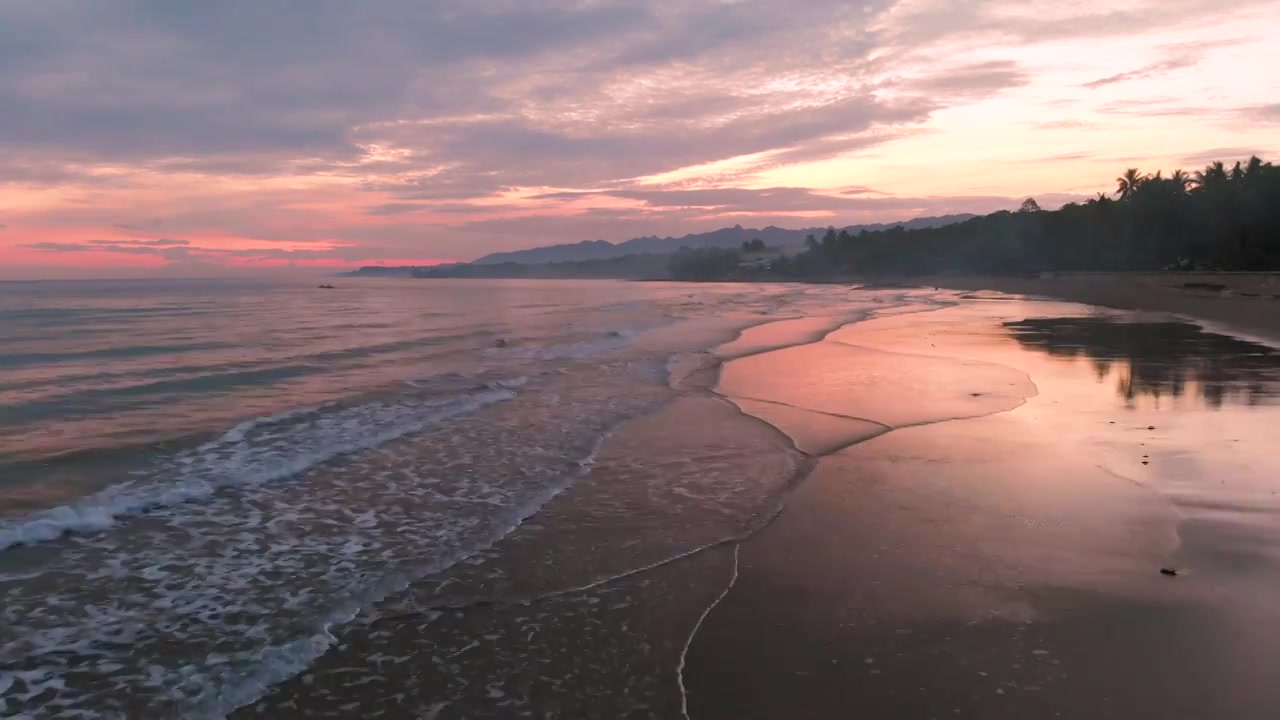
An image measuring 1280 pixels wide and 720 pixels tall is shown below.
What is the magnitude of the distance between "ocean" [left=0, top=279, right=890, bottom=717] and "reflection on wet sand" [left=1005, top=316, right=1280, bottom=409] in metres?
8.73

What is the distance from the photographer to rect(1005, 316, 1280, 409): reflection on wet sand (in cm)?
1318

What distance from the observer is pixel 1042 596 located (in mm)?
5328

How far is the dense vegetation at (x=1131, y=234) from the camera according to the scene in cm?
5550

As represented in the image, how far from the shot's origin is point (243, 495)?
8.43 metres

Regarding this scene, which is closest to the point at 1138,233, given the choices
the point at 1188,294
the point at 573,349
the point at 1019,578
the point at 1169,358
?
the point at 1188,294

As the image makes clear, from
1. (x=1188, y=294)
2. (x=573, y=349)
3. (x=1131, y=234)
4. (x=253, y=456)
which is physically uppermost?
(x=1131, y=234)

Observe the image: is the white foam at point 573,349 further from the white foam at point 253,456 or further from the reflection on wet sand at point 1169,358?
the reflection on wet sand at point 1169,358

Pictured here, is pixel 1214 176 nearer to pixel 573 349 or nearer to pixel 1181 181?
pixel 1181 181

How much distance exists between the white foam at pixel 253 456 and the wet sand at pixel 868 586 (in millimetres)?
3757

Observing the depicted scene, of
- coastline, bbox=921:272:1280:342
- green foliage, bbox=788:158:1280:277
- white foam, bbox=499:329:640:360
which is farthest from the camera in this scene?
green foliage, bbox=788:158:1280:277

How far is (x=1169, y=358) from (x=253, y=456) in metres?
19.3

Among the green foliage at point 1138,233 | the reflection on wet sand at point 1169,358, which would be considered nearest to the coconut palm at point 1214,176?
the green foliage at point 1138,233

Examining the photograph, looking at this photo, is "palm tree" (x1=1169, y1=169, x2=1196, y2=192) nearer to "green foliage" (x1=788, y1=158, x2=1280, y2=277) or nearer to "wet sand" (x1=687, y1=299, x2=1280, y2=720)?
"green foliage" (x1=788, y1=158, x2=1280, y2=277)

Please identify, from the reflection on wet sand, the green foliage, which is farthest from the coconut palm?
the reflection on wet sand
